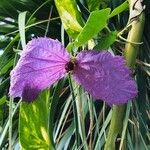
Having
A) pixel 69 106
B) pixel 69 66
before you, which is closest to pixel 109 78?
pixel 69 66

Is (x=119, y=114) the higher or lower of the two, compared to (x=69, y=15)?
lower

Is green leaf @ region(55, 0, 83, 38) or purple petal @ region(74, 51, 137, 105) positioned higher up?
green leaf @ region(55, 0, 83, 38)

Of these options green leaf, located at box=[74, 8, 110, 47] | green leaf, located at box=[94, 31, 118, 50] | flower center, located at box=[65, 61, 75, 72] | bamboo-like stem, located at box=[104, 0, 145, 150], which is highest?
green leaf, located at box=[74, 8, 110, 47]

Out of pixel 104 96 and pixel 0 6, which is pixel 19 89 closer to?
pixel 104 96

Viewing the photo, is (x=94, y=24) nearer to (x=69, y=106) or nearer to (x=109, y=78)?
(x=109, y=78)

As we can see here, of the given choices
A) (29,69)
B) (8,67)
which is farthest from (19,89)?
(8,67)

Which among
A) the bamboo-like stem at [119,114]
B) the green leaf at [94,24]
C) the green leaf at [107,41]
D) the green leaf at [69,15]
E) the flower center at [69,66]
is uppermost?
the green leaf at [69,15]
